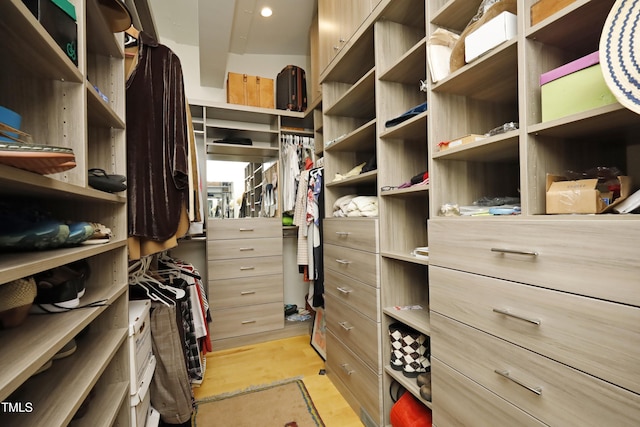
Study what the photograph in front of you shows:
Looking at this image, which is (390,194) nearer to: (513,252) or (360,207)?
(360,207)

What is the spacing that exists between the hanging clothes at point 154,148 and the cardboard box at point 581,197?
1.38 meters

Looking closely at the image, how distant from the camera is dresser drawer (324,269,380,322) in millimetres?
1468

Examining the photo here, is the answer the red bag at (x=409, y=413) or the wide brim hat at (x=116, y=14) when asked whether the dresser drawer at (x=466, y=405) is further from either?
the wide brim hat at (x=116, y=14)

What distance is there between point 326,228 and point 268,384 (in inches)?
44.0

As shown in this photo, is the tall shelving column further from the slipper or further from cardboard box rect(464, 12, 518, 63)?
the slipper

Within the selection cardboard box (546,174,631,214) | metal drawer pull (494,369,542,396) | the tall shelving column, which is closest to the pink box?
cardboard box (546,174,631,214)

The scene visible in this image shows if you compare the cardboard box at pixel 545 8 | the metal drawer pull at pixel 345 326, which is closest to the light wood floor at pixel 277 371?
the metal drawer pull at pixel 345 326

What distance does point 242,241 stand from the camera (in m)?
2.50

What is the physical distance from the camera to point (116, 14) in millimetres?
988

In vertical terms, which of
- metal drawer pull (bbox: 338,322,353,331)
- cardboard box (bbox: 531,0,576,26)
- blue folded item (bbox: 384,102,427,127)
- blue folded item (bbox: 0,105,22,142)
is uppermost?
cardboard box (bbox: 531,0,576,26)

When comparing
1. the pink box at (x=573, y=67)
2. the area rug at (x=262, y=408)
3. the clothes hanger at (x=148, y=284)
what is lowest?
the area rug at (x=262, y=408)

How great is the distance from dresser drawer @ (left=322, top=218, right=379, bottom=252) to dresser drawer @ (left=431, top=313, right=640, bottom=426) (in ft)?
A: 1.83

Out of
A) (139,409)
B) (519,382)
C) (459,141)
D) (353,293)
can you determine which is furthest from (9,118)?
(353,293)

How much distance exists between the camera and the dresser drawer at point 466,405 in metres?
0.79
